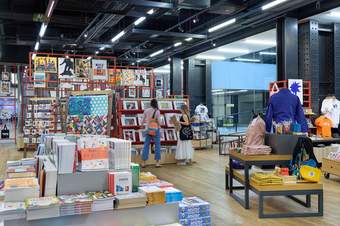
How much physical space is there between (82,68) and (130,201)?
800 cm

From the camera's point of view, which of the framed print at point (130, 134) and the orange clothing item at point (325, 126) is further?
the framed print at point (130, 134)

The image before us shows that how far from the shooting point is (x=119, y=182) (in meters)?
2.92

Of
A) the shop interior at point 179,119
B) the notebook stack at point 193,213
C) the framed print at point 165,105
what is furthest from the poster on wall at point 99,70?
the notebook stack at point 193,213

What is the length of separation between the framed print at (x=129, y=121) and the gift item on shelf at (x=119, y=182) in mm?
6402

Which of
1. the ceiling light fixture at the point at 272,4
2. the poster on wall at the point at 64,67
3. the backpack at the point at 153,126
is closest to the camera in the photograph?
the ceiling light fixture at the point at 272,4

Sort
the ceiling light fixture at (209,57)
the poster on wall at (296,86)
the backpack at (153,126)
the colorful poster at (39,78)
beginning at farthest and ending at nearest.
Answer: the ceiling light fixture at (209,57) → the colorful poster at (39,78) → the poster on wall at (296,86) → the backpack at (153,126)

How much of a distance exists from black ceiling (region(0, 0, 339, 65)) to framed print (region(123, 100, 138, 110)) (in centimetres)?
218

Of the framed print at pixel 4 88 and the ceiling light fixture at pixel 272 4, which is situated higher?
the ceiling light fixture at pixel 272 4

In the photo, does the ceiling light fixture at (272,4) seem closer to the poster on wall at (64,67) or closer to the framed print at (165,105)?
the framed print at (165,105)

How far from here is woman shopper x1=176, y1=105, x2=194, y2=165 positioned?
29.7 ft

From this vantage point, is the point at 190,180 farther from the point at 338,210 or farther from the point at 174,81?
the point at 174,81

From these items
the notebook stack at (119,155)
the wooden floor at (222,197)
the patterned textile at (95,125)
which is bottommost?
the wooden floor at (222,197)

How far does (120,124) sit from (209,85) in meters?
8.22

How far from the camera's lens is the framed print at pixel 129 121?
30.7ft
